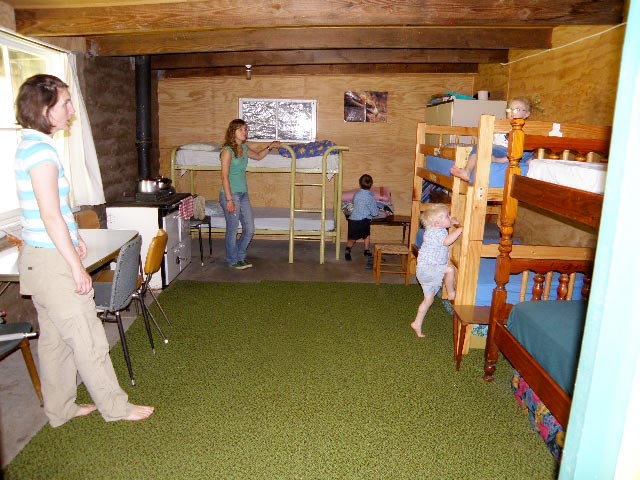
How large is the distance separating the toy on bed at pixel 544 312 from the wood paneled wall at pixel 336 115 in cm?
437

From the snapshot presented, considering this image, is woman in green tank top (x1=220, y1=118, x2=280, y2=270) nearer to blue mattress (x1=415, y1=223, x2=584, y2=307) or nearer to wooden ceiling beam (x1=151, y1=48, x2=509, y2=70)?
wooden ceiling beam (x1=151, y1=48, x2=509, y2=70)

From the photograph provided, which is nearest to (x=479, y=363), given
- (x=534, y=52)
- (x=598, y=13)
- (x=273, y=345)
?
(x=273, y=345)

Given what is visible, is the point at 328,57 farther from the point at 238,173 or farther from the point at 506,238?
the point at 506,238

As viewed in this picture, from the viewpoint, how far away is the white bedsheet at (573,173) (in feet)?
7.47

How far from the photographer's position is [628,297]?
2.04 feet

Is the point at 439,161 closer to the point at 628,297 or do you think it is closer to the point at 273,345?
the point at 273,345

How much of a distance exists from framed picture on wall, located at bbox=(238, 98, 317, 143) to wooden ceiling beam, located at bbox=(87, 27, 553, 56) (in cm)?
229

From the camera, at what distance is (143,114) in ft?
20.2

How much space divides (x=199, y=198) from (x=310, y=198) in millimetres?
2212

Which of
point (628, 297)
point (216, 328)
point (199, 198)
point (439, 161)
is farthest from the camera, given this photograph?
point (199, 198)

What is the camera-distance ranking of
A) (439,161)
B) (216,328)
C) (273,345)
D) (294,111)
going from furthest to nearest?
(294,111), (439,161), (216,328), (273,345)

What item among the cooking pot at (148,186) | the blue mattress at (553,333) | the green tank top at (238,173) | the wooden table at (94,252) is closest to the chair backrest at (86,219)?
the wooden table at (94,252)

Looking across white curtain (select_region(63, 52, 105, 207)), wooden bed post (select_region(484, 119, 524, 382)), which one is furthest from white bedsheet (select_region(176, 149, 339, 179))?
wooden bed post (select_region(484, 119, 524, 382))

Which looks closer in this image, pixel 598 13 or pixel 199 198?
pixel 598 13
